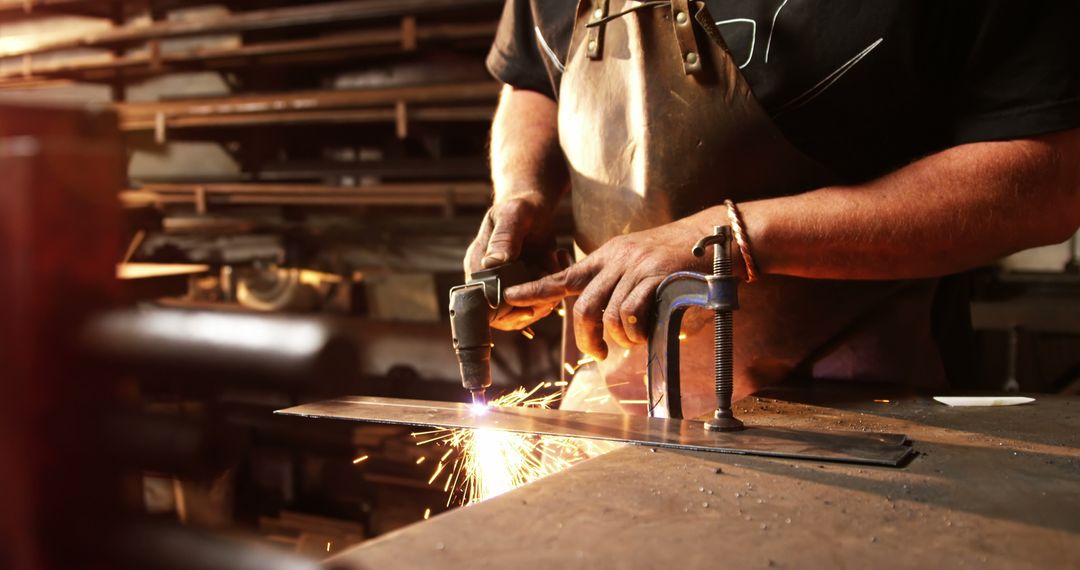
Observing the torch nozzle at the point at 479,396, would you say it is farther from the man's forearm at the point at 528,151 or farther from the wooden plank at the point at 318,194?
the wooden plank at the point at 318,194

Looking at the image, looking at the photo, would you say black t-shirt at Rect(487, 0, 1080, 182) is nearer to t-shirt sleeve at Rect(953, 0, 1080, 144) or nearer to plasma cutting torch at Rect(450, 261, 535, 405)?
t-shirt sleeve at Rect(953, 0, 1080, 144)

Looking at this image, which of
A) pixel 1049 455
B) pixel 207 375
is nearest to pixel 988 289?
pixel 1049 455

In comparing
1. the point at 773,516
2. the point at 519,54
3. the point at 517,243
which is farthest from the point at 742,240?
the point at 519,54

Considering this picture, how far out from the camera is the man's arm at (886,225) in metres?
1.50

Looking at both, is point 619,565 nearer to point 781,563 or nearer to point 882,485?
point 781,563

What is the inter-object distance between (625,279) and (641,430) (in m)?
0.29

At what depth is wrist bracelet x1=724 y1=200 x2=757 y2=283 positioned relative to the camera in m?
1.50

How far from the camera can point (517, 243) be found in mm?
1792

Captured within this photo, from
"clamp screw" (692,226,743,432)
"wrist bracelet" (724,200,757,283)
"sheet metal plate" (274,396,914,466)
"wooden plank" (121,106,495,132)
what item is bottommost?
"sheet metal plate" (274,396,914,466)

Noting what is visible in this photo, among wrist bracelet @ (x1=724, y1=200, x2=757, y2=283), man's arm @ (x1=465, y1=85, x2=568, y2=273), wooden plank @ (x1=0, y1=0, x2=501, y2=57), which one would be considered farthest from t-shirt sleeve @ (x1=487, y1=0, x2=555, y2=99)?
wooden plank @ (x1=0, y1=0, x2=501, y2=57)

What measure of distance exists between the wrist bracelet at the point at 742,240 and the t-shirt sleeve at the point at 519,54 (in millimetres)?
803

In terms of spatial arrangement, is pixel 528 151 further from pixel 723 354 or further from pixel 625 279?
pixel 723 354

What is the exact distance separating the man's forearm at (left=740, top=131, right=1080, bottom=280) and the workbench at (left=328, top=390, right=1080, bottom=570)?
38 centimetres

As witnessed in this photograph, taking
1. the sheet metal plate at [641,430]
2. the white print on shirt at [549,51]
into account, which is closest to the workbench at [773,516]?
the sheet metal plate at [641,430]
